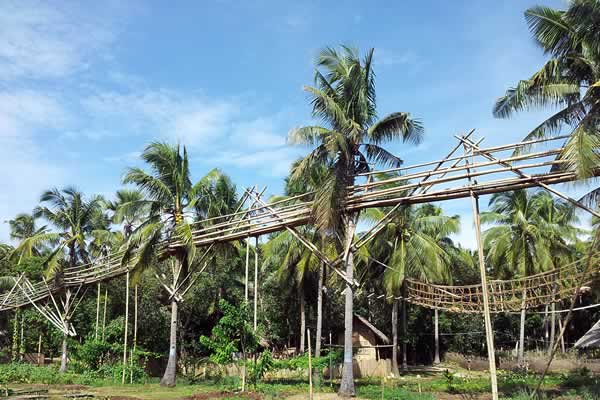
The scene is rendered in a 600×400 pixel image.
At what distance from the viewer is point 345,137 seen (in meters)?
17.0

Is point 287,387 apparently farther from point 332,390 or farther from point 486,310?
point 486,310

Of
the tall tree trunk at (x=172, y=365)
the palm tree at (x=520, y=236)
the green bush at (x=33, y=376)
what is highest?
the palm tree at (x=520, y=236)

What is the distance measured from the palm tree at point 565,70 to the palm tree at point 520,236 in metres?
14.8

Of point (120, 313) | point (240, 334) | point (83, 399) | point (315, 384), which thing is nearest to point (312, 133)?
point (240, 334)

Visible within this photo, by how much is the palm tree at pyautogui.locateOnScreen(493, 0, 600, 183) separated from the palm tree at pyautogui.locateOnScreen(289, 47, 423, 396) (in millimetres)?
3529

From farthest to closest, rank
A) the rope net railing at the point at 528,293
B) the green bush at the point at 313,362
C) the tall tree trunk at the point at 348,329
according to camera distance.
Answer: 1. the green bush at the point at 313,362
2. the tall tree trunk at the point at 348,329
3. the rope net railing at the point at 528,293

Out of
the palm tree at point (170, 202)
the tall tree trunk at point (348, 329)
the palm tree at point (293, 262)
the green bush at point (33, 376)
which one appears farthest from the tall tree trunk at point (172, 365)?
the tall tree trunk at point (348, 329)

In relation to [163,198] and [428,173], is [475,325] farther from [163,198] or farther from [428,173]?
[428,173]

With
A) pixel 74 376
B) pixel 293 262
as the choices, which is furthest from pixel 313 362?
pixel 74 376

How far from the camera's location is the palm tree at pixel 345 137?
15836 mm

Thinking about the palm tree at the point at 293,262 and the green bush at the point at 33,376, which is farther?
the palm tree at the point at 293,262

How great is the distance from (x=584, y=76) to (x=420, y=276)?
15.9 m

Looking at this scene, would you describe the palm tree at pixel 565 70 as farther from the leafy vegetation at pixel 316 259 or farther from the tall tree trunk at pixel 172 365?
the tall tree trunk at pixel 172 365

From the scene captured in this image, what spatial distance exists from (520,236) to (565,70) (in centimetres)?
1643
